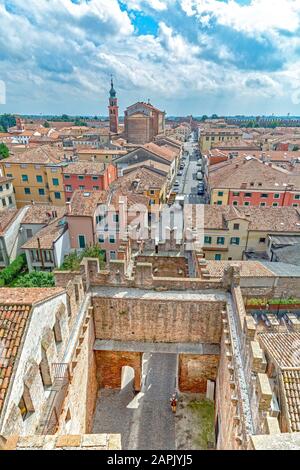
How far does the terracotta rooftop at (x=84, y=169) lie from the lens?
4269 cm

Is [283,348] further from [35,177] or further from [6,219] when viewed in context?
[35,177]

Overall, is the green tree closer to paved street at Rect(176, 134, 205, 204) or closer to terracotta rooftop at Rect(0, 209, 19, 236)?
paved street at Rect(176, 134, 205, 204)

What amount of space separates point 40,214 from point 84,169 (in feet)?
36.0

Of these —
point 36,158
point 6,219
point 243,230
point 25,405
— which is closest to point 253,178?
point 243,230

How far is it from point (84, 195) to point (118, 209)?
5524 mm

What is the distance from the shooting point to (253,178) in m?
44.5

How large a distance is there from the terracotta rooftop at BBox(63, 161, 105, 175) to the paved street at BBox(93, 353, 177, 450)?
101 ft

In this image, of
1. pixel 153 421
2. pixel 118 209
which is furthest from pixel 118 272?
pixel 118 209

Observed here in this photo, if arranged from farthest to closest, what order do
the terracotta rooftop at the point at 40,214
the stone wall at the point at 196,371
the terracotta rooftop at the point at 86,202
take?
1. the terracotta rooftop at the point at 40,214
2. the terracotta rooftop at the point at 86,202
3. the stone wall at the point at 196,371

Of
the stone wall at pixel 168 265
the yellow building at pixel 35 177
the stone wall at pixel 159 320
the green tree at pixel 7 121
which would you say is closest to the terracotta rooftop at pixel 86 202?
the yellow building at pixel 35 177

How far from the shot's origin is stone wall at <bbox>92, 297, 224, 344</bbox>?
15406 millimetres

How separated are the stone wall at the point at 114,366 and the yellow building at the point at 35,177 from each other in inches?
1299

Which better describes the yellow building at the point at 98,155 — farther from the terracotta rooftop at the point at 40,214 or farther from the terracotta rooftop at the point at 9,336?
the terracotta rooftop at the point at 9,336
